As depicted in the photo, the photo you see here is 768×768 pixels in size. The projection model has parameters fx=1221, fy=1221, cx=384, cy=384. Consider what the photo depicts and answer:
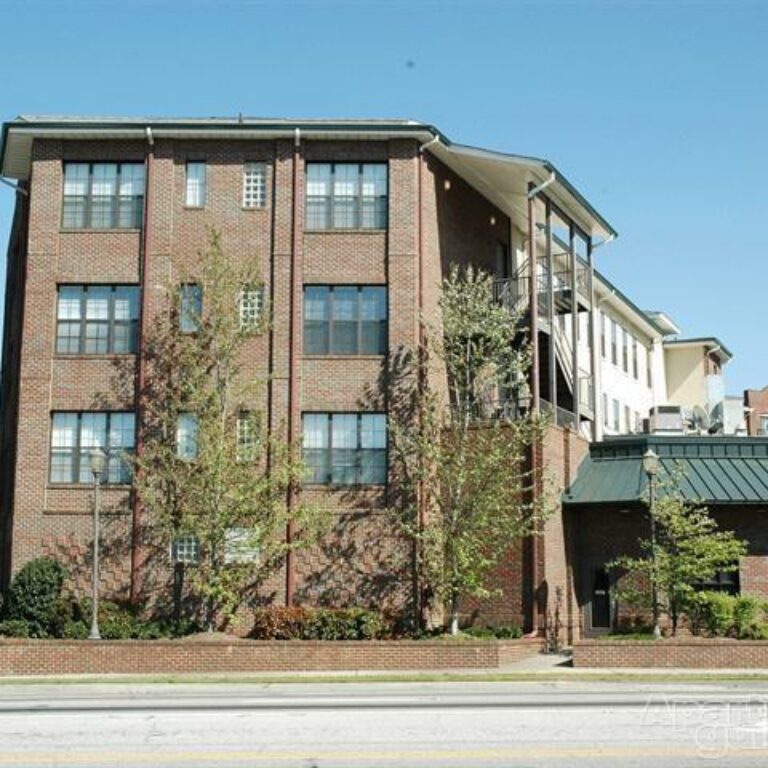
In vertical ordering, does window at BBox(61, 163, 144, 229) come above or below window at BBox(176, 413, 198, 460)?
above

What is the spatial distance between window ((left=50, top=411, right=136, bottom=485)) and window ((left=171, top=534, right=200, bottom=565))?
2368 mm

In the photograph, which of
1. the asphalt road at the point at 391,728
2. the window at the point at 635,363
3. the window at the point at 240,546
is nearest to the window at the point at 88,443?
the window at the point at 240,546

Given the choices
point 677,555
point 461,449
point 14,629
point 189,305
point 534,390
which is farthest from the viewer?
Answer: point 534,390

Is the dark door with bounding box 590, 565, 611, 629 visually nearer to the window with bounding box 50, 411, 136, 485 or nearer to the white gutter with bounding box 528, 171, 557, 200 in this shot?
the white gutter with bounding box 528, 171, 557, 200

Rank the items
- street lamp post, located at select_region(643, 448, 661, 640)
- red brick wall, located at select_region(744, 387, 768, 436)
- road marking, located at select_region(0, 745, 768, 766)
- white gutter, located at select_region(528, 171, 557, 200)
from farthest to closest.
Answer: red brick wall, located at select_region(744, 387, 768, 436)
white gutter, located at select_region(528, 171, 557, 200)
street lamp post, located at select_region(643, 448, 661, 640)
road marking, located at select_region(0, 745, 768, 766)

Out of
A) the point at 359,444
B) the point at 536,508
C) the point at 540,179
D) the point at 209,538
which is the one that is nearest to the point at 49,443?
the point at 209,538

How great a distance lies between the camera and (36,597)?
104ft

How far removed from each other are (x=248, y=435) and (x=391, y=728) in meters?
18.5

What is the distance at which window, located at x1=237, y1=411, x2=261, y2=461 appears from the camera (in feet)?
109

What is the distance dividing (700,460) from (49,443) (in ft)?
61.8

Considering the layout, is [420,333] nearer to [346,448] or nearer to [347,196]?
[346,448]

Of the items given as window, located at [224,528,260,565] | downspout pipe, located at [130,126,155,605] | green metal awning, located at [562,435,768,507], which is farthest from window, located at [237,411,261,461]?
green metal awning, located at [562,435,768,507]

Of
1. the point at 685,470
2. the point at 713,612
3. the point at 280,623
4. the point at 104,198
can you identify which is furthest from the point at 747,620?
the point at 104,198

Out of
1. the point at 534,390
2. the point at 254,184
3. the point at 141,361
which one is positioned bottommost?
the point at 534,390
